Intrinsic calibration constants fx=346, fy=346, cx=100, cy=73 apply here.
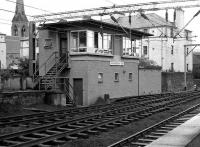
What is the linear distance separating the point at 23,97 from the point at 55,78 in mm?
4884

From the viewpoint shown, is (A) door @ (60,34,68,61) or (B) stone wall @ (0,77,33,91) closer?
(A) door @ (60,34,68,61)

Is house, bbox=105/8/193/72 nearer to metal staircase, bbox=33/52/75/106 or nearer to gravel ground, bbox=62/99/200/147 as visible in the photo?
metal staircase, bbox=33/52/75/106

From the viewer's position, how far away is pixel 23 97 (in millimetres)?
23391

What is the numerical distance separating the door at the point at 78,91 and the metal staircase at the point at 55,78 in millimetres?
417

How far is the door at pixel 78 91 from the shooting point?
28.4 m

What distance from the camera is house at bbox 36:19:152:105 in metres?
28.4

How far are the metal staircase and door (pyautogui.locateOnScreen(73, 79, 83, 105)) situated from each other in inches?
16.4

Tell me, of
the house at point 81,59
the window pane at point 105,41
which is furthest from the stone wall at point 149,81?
the window pane at point 105,41

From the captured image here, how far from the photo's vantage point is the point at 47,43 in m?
30.8

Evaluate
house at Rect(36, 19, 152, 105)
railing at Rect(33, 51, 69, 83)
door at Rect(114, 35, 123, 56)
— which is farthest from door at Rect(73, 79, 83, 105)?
door at Rect(114, 35, 123, 56)

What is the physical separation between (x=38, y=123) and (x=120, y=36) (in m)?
19.2

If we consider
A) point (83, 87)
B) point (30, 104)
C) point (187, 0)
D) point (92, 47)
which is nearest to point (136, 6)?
point (187, 0)

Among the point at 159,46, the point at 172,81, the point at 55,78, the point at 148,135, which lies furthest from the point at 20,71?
the point at 159,46

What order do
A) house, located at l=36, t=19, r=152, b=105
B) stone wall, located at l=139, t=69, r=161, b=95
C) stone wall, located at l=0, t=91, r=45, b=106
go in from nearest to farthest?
stone wall, located at l=0, t=91, r=45, b=106 → house, located at l=36, t=19, r=152, b=105 → stone wall, located at l=139, t=69, r=161, b=95
